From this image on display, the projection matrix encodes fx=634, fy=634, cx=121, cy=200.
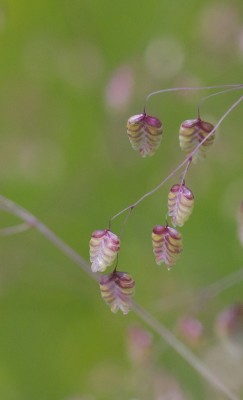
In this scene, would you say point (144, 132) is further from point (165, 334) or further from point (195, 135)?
point (165, 334)

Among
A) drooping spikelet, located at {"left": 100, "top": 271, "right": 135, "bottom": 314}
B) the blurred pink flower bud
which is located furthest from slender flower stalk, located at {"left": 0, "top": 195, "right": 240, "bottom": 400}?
drooping spikelet, located at {"left": 100, "top": 271, "right": 135, "bottom": 314}

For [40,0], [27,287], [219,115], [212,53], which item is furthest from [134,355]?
[40,0]

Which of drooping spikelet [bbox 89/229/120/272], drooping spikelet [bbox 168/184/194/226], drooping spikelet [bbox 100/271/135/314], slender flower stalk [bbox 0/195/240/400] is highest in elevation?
drooping spikelet [bbox 168/184/194/226]

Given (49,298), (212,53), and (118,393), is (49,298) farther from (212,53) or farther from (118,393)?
(212,53)

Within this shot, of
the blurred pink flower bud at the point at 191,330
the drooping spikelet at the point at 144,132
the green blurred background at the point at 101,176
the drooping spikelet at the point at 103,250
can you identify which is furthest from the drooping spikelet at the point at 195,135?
the blurred pink flower bud at the point at 191,330

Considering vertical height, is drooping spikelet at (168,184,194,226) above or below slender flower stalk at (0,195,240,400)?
above

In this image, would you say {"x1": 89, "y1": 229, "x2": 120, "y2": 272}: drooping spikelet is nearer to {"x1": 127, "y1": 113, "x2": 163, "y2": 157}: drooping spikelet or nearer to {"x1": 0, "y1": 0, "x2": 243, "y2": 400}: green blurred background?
{"x1": 127, "y1": 113, "x2": 163, "y2": 157}: drooping spikelet

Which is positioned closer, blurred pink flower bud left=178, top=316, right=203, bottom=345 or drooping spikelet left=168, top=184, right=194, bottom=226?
drooping spikelet left=168, top=184, right=194, bottom=226
